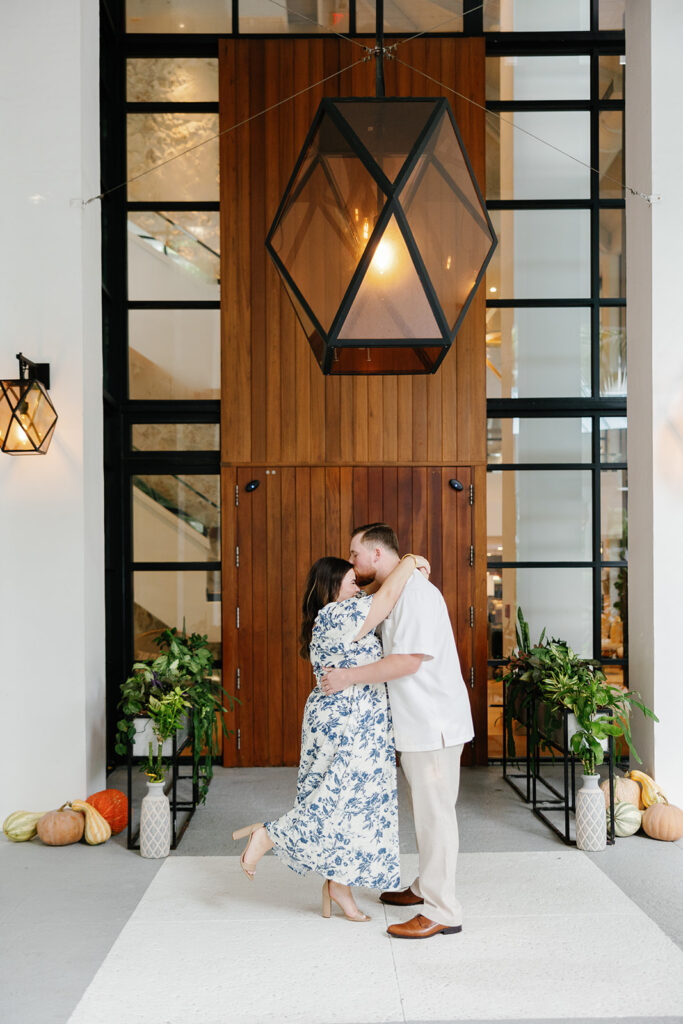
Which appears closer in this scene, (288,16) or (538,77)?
(288,16)

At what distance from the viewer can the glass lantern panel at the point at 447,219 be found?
8.99 ft

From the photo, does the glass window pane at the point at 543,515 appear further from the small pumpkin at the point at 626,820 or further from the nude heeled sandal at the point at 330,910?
the nude heeled sandal at the point at 330,910

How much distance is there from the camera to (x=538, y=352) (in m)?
6.39

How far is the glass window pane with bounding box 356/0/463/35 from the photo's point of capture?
6336 millimetres

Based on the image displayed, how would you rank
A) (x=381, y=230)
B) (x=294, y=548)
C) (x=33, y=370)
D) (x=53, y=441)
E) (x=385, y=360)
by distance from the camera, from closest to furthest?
1. (x=381, y=230)
2. (x=385, y=360)
3. (x=33, y=370)
4. (x=53, y=441)
5. (x=294, y=548)

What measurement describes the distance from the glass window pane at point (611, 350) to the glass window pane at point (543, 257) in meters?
0.23

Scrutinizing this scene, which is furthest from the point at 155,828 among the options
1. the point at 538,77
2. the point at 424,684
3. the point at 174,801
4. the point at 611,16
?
the point at 611,16

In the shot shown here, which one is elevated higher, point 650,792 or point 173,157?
point 173,157

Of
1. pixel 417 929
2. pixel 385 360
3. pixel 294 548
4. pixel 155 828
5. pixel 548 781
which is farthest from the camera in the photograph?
pixel 294 548

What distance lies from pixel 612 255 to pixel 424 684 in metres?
4.18

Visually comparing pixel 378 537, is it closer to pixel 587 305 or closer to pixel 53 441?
pixel 53 441

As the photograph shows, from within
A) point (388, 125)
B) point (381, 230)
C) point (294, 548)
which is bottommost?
point (294, 548)

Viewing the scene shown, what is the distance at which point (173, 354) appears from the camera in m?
6.32

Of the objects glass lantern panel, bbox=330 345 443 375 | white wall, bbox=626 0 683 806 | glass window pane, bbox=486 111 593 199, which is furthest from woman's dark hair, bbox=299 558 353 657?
glass window pane, bbox=486 111 593 199
